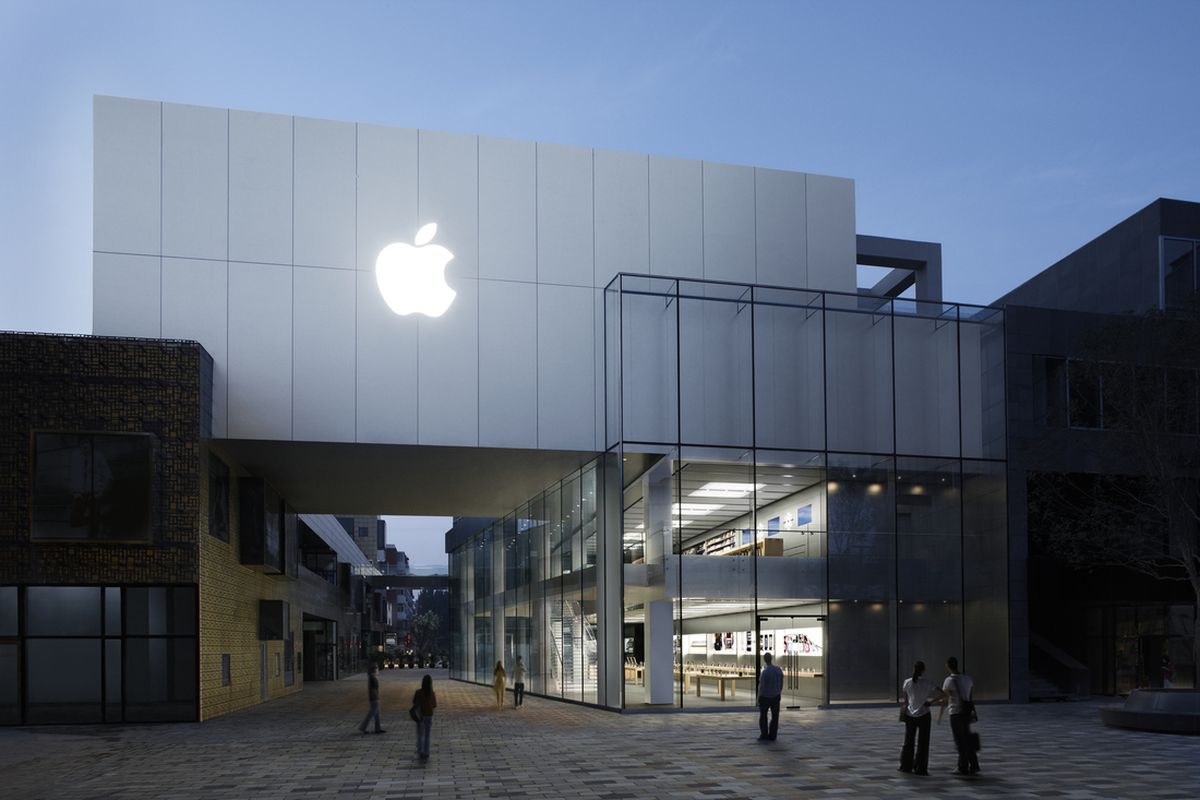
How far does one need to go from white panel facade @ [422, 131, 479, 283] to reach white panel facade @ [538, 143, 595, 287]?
5.30 ft

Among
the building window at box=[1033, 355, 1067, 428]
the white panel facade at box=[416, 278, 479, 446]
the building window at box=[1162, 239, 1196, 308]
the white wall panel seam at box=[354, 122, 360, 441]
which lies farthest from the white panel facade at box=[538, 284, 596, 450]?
the building window at box=[1162, 239, 1196, 308]

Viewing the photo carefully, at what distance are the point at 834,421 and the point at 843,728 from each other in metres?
7.99

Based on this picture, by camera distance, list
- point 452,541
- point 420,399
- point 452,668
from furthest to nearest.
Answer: point 452,541 < point 452,668 < point 420,399

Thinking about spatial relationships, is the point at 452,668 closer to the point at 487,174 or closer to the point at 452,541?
the point at 452,541

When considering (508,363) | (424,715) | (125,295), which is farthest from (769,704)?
(125,295)

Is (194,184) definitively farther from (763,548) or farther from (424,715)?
(763,548)

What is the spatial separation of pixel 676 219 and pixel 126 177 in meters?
12.8

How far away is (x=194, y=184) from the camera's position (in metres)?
23.9

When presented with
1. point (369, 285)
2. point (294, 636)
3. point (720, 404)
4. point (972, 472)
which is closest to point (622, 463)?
point (720, 404)

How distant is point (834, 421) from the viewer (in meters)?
25.7

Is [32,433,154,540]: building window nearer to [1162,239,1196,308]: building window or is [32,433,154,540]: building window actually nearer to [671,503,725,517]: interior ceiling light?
[671,503,725,517]: interior ceiling light

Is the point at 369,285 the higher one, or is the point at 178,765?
the point at 369,285

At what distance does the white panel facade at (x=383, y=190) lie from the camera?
2464 cm

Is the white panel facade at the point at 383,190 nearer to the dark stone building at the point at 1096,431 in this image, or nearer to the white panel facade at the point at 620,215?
the white panel facade at the point at 620,215
